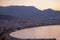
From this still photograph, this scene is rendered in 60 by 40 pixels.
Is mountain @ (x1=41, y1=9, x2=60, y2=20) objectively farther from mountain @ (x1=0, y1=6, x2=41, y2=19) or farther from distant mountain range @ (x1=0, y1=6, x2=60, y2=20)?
mountain @ (x1=0, y1=6, x2=41, y2=19)

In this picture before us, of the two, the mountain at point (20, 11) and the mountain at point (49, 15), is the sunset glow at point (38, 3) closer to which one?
the mountain at point (20, 11)

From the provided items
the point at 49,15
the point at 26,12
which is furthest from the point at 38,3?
the point at 49,15

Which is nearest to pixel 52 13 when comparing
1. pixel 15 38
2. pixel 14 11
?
pixel 14 11

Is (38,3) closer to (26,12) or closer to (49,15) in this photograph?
(26,12)

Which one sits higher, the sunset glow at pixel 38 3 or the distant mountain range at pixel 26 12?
the sunset glow at pixel 38 3

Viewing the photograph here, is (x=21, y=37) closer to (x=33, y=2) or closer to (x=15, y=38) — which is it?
(x=15, y=38)

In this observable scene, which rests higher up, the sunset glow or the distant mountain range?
the sunset glow

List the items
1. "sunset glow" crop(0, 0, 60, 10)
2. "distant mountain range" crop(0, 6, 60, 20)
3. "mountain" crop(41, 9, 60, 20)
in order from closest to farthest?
"mountain" crop(41, 9, 60, 20), "distant mountain range" crop(0, 6, 60, 20), "sunset glow" crop(0, 0, 60, 10)

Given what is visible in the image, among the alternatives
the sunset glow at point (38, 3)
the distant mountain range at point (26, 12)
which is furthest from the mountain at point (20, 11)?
the sunset glow at point (38, 3)

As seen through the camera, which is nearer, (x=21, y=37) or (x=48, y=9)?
(x=21, y=37)

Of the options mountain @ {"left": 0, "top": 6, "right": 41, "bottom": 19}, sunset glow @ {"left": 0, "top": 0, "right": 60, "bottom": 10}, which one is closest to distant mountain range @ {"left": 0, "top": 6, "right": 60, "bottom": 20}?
mountain @ {"left": 0, "top": 6, "right": 41, "bottom": 19}

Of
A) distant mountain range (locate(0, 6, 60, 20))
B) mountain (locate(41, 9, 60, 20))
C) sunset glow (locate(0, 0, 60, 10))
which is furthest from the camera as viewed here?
sunset glow (locate(0, 0, 60, 10))
